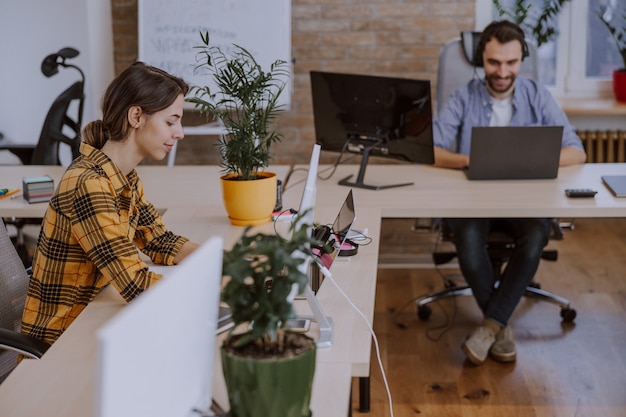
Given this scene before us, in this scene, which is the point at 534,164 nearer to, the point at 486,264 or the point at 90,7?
the point at 486,264

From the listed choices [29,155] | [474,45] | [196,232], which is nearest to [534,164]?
[474,45]

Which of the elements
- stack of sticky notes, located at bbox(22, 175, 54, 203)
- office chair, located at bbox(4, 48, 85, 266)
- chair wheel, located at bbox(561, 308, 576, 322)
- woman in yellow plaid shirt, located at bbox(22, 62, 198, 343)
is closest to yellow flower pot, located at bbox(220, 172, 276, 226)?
woman in yellow plaid shirt, located at bbox(22, 62, 198, 343)

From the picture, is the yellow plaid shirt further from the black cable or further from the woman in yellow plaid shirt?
the black cable

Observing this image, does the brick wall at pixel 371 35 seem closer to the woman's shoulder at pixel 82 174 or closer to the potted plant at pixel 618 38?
the potted plant at pixel 618 38

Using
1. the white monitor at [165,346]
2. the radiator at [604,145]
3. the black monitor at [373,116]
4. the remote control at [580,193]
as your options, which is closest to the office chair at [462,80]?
the black monitor at [373,116]

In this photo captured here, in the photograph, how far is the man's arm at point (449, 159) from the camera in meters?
3.39

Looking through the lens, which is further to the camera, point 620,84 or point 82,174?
point 620,84

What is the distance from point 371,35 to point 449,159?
1192 mm

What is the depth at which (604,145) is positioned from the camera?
4.75 meters

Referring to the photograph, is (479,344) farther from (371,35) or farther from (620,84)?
(620,84)

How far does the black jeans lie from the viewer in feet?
10.8

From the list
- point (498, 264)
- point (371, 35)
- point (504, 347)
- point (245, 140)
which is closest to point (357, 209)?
point (245, 140)

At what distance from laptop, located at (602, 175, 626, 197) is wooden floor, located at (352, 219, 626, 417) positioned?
664 mm

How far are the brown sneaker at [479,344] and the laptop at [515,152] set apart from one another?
57 centimetres
